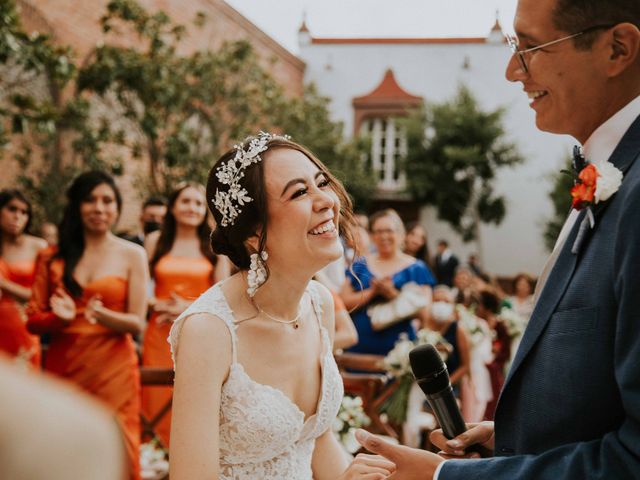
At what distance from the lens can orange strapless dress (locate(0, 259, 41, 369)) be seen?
6.83 metres

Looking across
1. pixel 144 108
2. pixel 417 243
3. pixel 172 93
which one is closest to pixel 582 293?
pixel 417 243

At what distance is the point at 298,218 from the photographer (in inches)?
99.3

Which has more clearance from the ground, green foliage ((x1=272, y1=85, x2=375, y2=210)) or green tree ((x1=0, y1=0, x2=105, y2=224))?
green foliage ((x1=272, y1=85, x2=375, y2=210))

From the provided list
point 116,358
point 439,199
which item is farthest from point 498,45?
point 116,358

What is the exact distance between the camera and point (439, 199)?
26.6 meters

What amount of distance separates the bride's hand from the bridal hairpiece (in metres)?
0.96

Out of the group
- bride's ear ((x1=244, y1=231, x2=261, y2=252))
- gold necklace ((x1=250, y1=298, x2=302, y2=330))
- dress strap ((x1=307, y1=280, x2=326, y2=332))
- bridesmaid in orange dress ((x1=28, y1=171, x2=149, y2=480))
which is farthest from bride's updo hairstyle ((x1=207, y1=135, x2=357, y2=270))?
bridesmaid in orange dress ((x1=28, y1=171, x2=149, y2=480))

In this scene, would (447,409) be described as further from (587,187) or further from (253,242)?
(253,242)

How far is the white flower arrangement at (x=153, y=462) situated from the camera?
500 cm

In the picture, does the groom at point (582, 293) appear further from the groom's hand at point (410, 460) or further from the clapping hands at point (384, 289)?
the clapping hands at point (384, 289)

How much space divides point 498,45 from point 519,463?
3061 cm

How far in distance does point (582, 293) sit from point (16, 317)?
636 cm

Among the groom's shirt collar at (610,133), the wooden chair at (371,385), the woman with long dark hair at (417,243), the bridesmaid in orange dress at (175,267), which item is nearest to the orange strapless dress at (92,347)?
the bridesmaid in orange dress at (175,267)

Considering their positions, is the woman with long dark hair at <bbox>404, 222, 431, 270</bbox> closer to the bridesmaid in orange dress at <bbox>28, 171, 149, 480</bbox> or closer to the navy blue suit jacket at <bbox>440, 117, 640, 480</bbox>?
the bridesmaid in orange dress at <bbox>28, 171, 149, 480</bbox>
